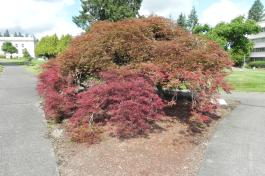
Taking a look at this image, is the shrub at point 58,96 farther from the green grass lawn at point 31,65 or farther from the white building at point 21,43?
the white building at point 21,43

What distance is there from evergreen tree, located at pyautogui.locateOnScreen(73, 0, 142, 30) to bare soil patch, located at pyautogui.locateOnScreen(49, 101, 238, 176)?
1232 inches

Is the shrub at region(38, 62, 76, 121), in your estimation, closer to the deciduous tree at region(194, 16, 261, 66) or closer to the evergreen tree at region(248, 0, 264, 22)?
the deciduous tree at region(194, 16, 261, 66)

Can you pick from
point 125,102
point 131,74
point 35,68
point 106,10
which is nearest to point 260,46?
point 106,10

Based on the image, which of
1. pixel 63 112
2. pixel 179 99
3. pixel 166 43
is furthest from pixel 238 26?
pixel 63 112

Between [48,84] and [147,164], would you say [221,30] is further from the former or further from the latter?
[147,164]

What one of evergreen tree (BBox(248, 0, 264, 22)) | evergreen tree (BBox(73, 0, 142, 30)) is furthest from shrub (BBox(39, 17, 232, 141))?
evergreen tree (BBox(248, 0, 264, 22))

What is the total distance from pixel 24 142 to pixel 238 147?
523 centimetres

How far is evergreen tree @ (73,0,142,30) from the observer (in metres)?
38.0

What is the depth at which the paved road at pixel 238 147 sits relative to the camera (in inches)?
238

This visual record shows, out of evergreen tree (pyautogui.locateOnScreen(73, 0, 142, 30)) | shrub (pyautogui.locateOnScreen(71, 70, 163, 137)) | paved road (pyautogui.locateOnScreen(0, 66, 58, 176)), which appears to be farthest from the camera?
evergreen tree (pyautogui.locateOnScreen(73, 0, 142, 30))

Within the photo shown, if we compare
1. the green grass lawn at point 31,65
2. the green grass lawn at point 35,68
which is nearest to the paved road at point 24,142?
the green grass lawn at point 35,68

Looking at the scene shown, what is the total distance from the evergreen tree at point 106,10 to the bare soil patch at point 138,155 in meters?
31.3

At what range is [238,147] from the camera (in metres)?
7.26

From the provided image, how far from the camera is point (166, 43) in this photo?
29.8 feet
